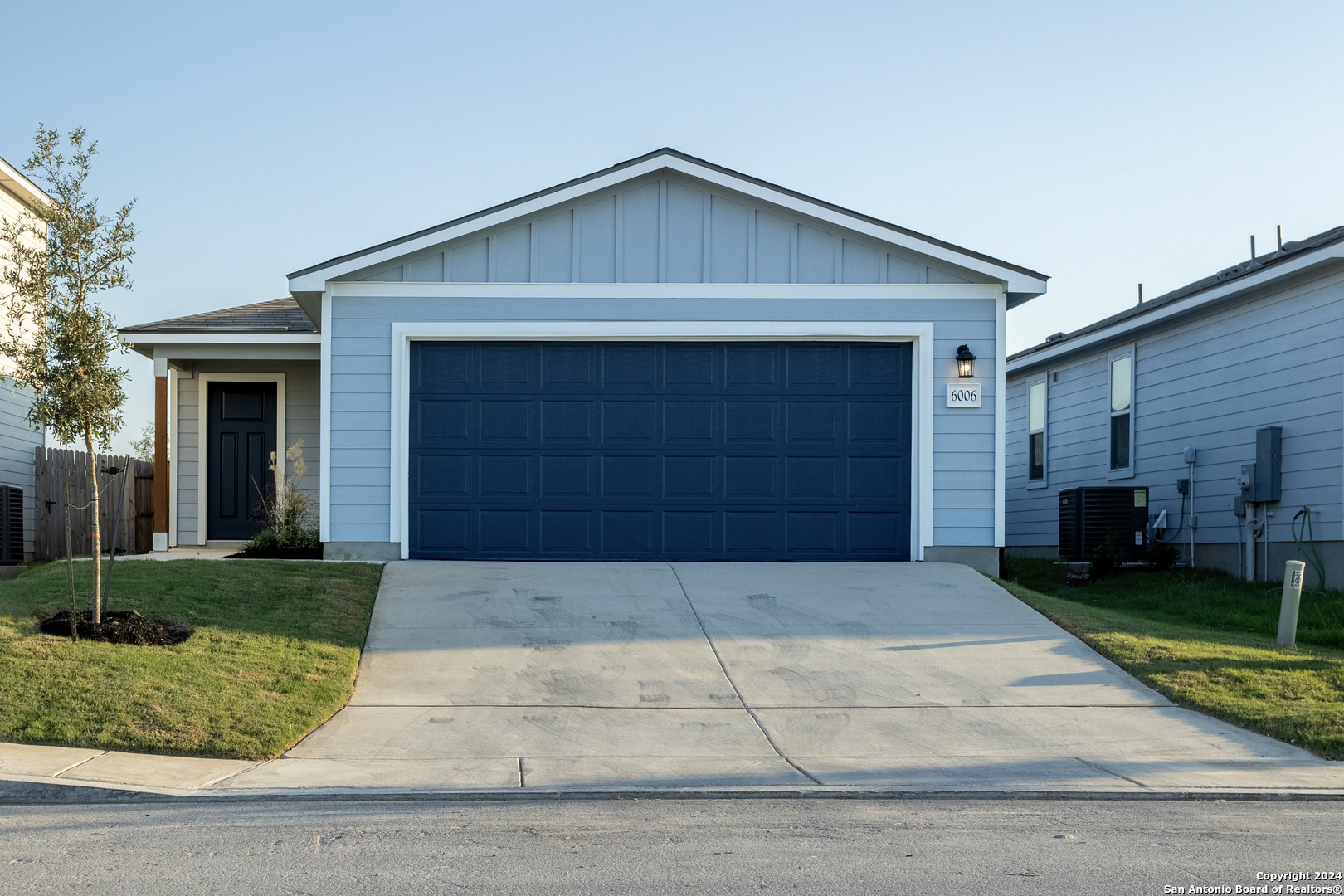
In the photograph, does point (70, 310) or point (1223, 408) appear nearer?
point (70, 310)

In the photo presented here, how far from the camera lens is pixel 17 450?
51.7 feet

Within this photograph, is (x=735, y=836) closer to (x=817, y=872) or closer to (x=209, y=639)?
(x=817, y=872)

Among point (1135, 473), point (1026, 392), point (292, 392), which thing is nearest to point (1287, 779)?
point (1135, 473)

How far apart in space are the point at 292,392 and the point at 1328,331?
41.1 ft

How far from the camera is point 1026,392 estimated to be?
20.1m

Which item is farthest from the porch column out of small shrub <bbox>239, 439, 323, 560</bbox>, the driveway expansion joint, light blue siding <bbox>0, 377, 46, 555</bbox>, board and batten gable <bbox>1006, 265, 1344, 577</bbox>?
board and batten gable <bbox>1006, 265, 1344, 577</bbox>

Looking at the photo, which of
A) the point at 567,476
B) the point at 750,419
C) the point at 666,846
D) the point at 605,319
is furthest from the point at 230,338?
the point at 666,846

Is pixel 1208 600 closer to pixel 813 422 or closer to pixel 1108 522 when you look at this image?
pixel 1108 522

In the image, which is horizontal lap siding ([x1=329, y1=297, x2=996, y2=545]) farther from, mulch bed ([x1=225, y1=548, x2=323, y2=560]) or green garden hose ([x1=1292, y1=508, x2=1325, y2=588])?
green garden hose ([x1=1292, y1=508, x2=1325, y2=588])

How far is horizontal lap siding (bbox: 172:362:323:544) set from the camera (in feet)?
49.6

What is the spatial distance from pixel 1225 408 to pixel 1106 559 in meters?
2.42

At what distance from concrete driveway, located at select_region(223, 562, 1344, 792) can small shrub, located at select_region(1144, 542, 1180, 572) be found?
182 inches

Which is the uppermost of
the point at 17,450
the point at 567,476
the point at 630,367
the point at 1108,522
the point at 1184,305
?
the point at 1184,305

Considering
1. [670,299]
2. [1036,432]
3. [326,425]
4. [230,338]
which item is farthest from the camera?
[1036,432]
